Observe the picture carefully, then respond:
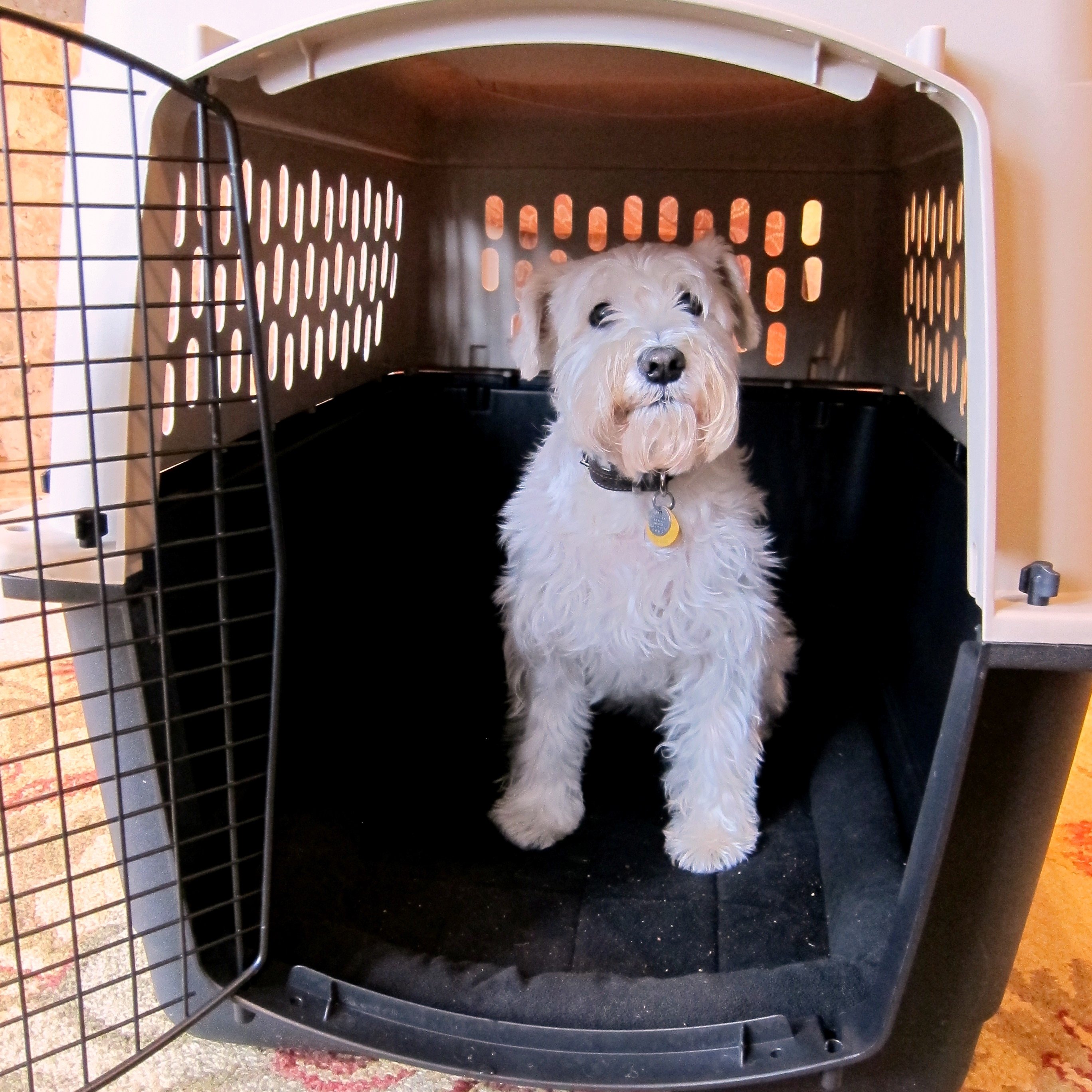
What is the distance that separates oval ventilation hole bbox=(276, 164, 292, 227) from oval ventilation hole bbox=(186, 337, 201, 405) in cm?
30

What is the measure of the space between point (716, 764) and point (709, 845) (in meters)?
0.12

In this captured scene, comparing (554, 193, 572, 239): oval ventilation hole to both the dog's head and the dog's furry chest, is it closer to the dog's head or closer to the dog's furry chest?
the dog's head

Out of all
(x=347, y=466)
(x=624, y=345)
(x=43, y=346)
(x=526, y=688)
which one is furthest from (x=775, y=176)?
(x=43, y=346)

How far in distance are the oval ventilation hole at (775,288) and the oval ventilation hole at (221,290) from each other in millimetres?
1112

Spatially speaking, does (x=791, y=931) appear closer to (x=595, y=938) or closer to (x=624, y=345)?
(x=595, y=938)

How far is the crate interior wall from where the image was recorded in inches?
47.8

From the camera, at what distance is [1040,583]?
0.89m

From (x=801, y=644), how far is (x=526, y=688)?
648mm

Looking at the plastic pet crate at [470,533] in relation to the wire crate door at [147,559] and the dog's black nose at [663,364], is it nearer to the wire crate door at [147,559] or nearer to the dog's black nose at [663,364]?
the wire crate door at [147,559]

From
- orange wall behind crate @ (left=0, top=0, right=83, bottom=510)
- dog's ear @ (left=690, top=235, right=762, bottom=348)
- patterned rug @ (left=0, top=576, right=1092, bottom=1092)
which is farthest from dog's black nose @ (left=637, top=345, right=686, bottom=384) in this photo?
orange wall behind crate @ (left=0, top=0, right=83, bottom=510)

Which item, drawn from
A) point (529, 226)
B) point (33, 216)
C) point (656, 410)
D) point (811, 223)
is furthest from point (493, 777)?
point (33, 216)

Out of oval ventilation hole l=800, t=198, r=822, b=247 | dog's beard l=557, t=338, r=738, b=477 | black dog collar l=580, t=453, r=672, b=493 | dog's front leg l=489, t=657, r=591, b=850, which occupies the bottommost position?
dog's front leg l=489, t=657, r=591, b=850

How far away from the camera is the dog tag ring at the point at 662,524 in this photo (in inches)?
51.8

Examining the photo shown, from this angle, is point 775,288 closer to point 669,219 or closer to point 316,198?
point 669,219
